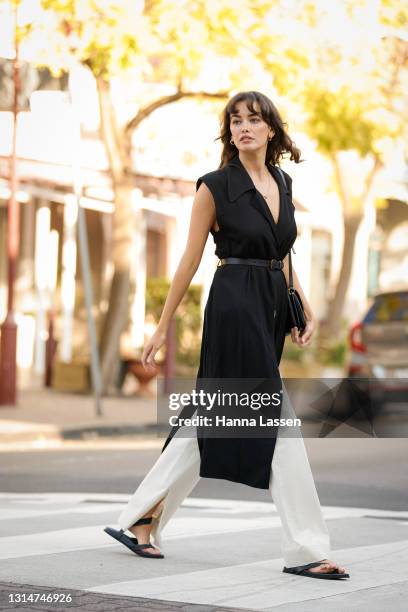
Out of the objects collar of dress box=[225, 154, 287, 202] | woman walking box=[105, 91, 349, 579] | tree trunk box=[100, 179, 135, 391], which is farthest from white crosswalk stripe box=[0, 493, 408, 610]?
tree trunk box=[100, 179, 135, 391]

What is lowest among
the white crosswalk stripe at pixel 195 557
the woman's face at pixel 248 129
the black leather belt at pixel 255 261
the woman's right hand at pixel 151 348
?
the white crosswalk stripe at pixel 195 557

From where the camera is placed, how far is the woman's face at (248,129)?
20.5 feet

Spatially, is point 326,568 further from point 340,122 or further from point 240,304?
point 340,122

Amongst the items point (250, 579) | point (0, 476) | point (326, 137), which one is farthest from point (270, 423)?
point (326, 137)

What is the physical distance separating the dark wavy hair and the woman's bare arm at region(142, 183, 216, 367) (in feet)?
0.94

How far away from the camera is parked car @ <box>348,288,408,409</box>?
1741 cm

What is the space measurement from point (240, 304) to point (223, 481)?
15.4ft

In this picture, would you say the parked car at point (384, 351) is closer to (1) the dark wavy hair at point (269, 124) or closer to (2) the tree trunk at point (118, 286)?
(2) the tree trunk at point (118, 286)

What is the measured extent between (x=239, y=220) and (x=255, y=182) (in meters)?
0.23

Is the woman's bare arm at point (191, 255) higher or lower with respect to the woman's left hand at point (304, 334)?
higher

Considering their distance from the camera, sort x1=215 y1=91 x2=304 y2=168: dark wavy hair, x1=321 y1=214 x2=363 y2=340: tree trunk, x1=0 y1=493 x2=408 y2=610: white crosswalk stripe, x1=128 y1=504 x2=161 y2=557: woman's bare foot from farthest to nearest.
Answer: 1. x1=321 y1=214 x2=363 y2=340: tree trunk
2. x1=128 y1=504 x2=161 y2=557: woman's bare foot
3. x1=215 y1=91 x2=304 y2=168: dark wavy hair
4. x1=0 y1=493 x2=408 y2=610: white crosswalk stripe

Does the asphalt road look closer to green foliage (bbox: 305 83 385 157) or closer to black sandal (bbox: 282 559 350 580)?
black sandal (bbox: 282 559 350 580)

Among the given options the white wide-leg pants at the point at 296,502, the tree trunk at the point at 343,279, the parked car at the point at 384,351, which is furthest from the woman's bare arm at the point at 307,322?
the tree trunk at the point at 343,279

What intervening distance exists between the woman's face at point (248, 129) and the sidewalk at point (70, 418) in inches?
340
